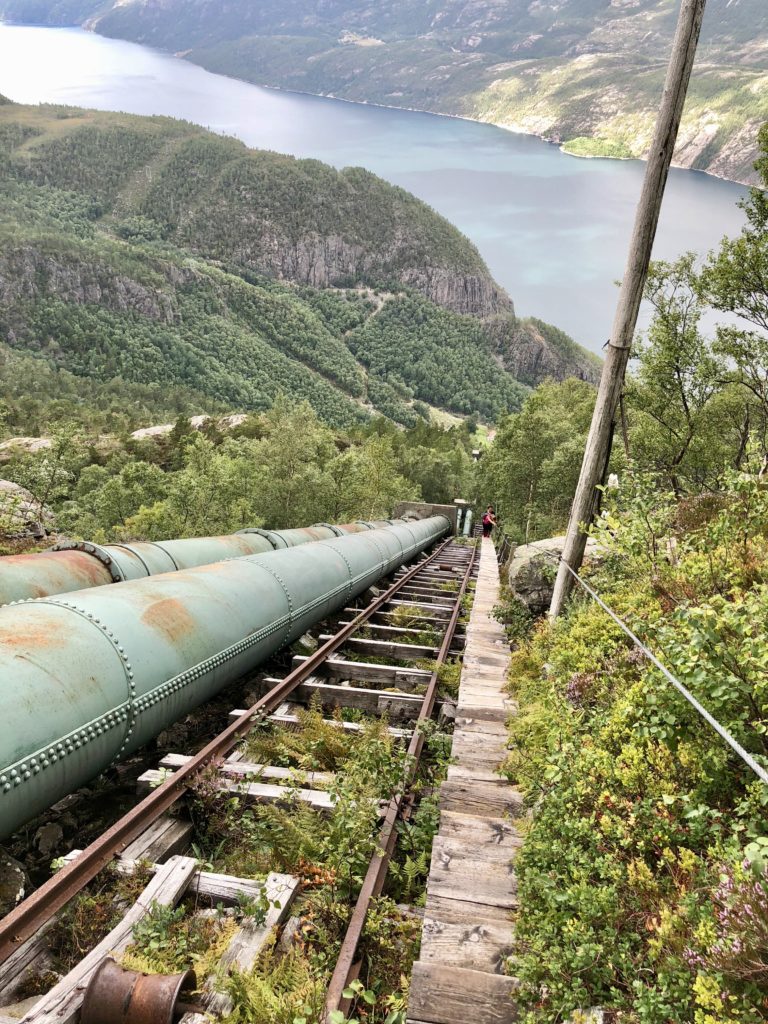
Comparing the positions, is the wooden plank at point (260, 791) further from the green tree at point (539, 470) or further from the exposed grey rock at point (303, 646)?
the green tree at point (539, 470)

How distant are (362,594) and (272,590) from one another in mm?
5655

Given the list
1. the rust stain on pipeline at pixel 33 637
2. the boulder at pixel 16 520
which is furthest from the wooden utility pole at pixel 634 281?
the boulder at pixel 16 520

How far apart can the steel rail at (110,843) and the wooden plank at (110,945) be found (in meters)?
0.40

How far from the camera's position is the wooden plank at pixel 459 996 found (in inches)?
130

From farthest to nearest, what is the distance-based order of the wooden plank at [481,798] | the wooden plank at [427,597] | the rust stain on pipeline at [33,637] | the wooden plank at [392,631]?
the wooden plank at [427,597] < the wooden plank at [392,631] < the wooden plank at [481,798] < the rust stain on pipeline at [33,637]

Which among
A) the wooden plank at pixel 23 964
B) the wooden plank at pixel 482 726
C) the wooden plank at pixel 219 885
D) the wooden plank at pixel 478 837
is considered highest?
the wooden plank at pixel 482 726

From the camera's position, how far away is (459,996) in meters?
3.41

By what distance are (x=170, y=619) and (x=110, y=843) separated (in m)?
2.31

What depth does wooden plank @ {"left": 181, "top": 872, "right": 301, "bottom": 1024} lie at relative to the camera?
10.4ft

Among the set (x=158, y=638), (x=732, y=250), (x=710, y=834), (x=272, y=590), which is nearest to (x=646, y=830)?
(x=710, y=834)

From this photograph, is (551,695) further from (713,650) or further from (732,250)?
(732,250)

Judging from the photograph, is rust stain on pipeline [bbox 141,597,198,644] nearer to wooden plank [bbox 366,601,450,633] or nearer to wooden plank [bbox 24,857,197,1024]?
wooden plank [bbox 24,857,197,1024]

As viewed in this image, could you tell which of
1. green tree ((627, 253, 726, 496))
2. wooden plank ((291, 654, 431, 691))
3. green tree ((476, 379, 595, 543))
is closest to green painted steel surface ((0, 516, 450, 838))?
wooden plank ((291, 654, 431, 691))

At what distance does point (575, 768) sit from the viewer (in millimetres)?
4477
